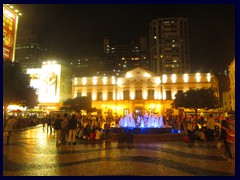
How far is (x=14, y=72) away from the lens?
27.5 metres

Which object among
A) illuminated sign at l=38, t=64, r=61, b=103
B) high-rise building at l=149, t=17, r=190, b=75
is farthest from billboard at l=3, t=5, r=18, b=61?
high-rise building at l=149, t=17, r=190, b=75

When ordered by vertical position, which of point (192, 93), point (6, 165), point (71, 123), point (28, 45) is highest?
point (28, 45)

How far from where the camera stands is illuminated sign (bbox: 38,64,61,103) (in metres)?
54.5

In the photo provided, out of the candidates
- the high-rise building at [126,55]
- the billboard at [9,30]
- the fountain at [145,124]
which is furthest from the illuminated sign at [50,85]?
the high-rise building at [126,55]

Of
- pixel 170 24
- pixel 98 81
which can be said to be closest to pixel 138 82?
pixel 98 81

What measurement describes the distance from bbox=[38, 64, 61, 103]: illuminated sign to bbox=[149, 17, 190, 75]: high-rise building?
184 feet

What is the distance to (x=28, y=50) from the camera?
13725 centimetres

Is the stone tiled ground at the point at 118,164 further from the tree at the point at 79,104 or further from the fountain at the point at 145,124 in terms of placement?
the tree at the point at 79,104

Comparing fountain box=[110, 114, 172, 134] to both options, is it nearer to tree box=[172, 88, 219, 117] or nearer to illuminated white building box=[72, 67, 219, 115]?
tree box=[172, 88, 219, 117]

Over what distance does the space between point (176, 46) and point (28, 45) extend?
83168 mm

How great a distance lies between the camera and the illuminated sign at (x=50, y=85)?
5453 cm

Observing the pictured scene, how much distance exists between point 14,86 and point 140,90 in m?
33.3

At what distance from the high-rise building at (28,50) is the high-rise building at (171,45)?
217ft
